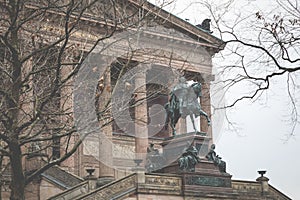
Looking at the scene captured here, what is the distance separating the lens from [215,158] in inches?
1209

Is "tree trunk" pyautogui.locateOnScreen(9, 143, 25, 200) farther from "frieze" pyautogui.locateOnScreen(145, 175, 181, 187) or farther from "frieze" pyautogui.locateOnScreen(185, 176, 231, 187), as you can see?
"frieze" pyautogui.locateOnScreen(185, 176, 231, 187)

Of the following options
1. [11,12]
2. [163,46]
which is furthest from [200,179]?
[163,46]

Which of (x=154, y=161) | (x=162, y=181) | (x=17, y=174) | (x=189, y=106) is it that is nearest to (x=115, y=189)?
(x=162, y=181)

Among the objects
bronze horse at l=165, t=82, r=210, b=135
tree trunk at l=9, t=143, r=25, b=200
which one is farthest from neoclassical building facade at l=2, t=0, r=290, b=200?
tree trunk at l=9, t=143, r=25, b=200

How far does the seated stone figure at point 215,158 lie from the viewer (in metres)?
30.5

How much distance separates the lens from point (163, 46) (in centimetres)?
4681

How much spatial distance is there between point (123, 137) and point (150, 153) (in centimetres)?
1704

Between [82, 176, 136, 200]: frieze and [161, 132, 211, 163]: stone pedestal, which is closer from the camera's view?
[82, 176, 136, 200]: frieze

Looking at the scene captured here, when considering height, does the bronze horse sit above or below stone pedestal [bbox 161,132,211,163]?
above

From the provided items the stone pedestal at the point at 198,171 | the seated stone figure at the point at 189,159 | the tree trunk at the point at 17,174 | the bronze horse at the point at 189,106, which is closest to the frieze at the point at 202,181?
the stone pedestal at the point at 198,171

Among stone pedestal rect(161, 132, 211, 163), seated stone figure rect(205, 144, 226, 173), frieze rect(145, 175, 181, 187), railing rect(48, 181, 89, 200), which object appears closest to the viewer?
frieze rect(145, 175, 181, 187)

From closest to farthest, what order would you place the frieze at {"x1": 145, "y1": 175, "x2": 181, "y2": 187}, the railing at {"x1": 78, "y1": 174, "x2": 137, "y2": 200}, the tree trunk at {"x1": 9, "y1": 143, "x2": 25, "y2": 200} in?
the tree trunk at {"x1": 9, "y1": 143, "x2": 25, "y2": 200} < the railing at {"x1": 78, "y1": 174, "x2": 137, "y2": 200} < the frieze at {"x1": 145, "y1": 175, "x2": 181, "y2": 187}

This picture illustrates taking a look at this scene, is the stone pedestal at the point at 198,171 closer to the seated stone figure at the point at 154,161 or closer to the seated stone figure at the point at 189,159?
the seated stone figure at the point at 189,159

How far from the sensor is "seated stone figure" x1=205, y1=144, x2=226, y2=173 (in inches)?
1201
